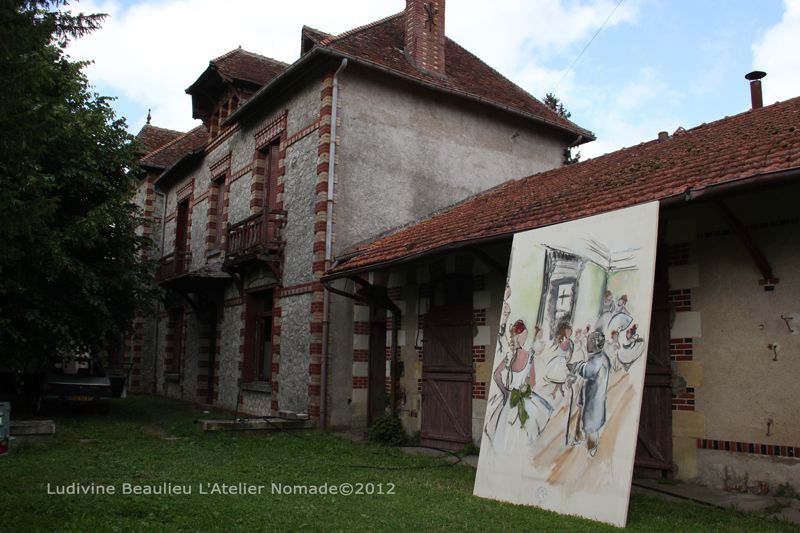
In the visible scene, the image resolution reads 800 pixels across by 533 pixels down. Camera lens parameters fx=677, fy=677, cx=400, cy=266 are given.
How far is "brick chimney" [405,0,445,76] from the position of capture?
14977 mm

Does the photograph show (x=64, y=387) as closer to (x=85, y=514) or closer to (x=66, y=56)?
(x=66, y=56)

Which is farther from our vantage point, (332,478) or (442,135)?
(442,135)

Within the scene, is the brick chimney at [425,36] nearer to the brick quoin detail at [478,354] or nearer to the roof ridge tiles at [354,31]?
the roof ridge tiles at [354,31]

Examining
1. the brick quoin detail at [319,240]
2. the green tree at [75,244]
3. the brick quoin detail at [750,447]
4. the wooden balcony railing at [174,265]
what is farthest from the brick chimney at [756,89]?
the wooden balcony railing at [174,265]

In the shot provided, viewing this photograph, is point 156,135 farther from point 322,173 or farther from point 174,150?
point 322,173

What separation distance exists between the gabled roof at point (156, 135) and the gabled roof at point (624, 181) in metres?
16.5

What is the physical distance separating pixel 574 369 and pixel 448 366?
4.26m

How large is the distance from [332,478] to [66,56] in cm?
1115

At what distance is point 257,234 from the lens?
14.6m

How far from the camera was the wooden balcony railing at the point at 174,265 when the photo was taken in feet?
65.2

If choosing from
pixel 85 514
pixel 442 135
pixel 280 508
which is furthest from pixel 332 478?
pixel 442 135

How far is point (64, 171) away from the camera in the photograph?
43.1ft

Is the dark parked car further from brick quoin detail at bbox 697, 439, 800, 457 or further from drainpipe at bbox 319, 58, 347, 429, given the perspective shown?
brick quoin detail at bbox 697, 439, 800, 457

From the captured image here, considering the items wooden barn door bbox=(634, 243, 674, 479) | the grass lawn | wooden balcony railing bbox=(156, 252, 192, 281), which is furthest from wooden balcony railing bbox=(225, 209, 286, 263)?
wooden barn door bbox=(634, 243, 674, 479)
